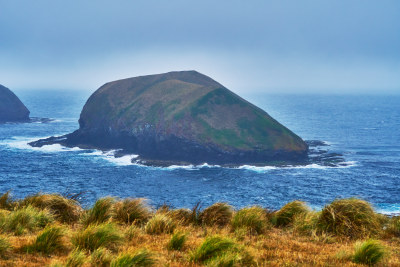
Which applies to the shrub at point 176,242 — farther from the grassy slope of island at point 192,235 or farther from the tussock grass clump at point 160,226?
the tussock grass clump at point 160,226

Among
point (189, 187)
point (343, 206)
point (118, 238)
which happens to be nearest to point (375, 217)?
point (343, 206)

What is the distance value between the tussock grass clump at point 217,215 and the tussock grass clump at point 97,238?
5.42m

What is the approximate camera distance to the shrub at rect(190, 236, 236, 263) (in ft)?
34.7

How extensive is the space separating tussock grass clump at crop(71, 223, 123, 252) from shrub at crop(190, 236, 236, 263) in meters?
2.38

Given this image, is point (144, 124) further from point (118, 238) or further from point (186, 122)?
point (118, 238)


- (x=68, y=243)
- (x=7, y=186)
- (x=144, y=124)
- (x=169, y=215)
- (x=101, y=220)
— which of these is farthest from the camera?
(x=144, y=124)

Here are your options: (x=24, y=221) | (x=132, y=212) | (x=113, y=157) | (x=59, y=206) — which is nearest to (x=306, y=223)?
(x=132, y=212)

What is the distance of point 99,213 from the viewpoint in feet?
50.3

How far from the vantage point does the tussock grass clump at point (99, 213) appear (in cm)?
1509

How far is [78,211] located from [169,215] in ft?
11.8

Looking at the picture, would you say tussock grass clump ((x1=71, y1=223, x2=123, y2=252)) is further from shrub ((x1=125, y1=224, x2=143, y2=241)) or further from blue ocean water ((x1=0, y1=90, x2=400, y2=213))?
blue ocean water ((x1=0, y1=90, x2=400, y2=213))

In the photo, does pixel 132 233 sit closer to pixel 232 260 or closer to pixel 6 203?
pixel 232 260

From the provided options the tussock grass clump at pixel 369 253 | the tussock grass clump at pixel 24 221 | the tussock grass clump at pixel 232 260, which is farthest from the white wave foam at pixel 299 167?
the tussock grass clump at pixel 232 260

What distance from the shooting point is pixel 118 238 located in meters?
11.8
